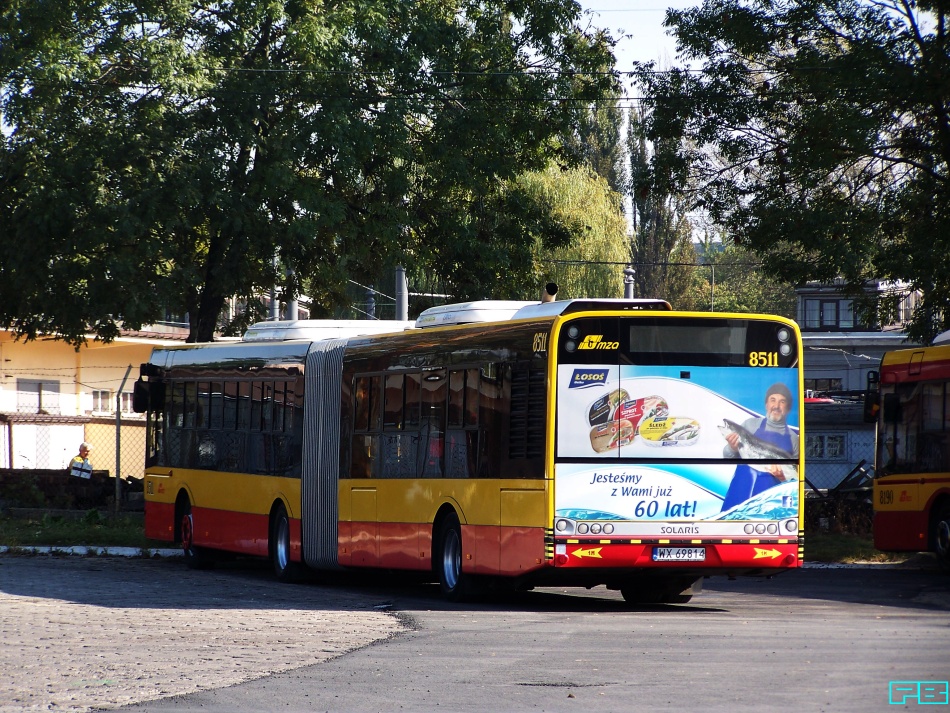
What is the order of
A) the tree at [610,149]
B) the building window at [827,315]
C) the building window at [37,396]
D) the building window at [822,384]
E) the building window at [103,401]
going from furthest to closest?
the tree at [610,149], the building window at [827,315], the building window at [822,384], the building window at [103,401], the building window at [37,396]

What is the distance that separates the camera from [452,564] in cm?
1673

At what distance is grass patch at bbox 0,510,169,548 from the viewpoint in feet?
81.5

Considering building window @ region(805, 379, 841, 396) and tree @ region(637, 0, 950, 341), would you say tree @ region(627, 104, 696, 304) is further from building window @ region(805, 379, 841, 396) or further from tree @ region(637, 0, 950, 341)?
tree @ region(637, 0, 950, 341)

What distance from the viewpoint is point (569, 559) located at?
14.9 m

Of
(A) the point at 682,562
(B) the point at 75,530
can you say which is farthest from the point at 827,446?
(A) the point at 682,562

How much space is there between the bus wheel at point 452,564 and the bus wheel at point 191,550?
6.58 meters

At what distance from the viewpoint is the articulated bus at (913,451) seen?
21438 mm

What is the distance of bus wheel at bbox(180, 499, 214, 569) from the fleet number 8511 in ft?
32.4

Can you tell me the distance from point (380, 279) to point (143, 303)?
6.57 metres

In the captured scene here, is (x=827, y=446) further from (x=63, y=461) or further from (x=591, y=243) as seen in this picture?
(x=63, y=461)

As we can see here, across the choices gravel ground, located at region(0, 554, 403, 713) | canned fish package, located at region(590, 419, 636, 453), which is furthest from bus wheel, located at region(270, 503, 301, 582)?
canned fish package, located at region(590, 419, 636, 453)

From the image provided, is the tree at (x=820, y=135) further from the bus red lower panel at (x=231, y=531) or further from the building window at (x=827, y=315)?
the building window at (x=827, y=315)

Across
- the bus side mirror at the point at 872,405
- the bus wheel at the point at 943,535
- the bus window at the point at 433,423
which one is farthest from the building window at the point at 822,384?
the bus window at the point at 433,423

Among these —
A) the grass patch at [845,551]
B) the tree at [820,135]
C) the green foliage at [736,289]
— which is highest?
the green foliage at [736,289]
